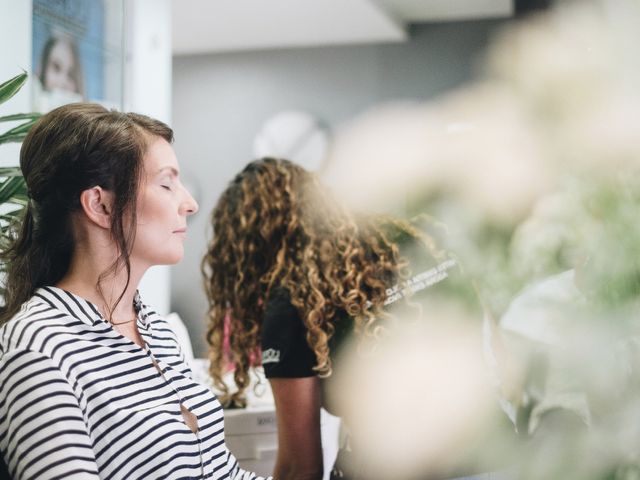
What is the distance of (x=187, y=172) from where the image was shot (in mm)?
5539

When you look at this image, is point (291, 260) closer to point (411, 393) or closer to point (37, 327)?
point (411, 393)

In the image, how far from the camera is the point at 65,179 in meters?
1.14

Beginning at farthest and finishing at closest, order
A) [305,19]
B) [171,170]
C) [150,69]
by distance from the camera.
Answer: [305,19]
[150,69]
[171,170]

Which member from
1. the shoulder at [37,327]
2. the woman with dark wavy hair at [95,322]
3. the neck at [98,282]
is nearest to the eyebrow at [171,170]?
the woman with dark wavy hair at [95,322]

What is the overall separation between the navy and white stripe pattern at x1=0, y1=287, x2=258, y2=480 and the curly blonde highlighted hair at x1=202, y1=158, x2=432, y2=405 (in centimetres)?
70

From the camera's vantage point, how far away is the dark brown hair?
1.14 meters

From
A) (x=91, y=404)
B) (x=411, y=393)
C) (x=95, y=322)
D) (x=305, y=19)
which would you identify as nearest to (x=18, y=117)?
(x=95, y=322)

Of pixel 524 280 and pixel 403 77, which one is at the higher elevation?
pixel 403 77

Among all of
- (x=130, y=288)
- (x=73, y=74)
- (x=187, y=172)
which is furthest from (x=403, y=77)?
(x=130, y=288)

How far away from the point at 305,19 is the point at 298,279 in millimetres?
2959

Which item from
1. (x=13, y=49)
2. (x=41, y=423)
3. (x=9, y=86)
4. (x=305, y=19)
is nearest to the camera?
(x=41, y=423)

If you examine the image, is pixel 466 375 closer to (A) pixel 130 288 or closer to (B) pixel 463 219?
(B) pixel 463 219

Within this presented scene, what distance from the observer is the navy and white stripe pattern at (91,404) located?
0.99 meters

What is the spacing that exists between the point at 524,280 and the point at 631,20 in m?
0.96
